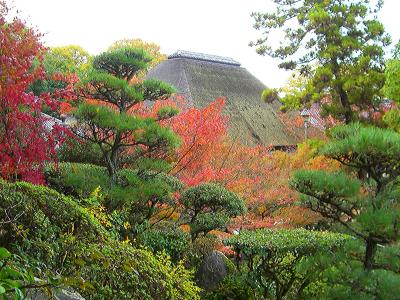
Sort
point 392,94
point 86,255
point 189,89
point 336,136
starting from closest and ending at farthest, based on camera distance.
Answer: point 86,255 → point 336,136 → point 392,94 → point 189,89

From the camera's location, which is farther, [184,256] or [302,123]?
[302,123]

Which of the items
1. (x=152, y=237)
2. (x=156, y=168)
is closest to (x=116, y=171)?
(x=156, y=168)

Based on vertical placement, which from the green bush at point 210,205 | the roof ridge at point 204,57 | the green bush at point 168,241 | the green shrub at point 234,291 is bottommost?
the green shrub at point 234,291

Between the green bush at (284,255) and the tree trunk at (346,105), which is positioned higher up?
the tree trunk at (346,105)

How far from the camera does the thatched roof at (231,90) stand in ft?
62.0

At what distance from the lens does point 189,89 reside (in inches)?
768

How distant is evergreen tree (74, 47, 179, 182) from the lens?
7.02 m

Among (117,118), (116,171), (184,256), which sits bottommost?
(184,256)

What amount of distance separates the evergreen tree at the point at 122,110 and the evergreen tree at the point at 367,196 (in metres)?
2.71

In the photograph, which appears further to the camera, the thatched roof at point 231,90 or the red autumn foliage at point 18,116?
the thatched roof at point 231,90

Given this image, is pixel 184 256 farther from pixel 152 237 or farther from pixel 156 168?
pixel 156 168

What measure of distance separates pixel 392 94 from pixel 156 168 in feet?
17.0

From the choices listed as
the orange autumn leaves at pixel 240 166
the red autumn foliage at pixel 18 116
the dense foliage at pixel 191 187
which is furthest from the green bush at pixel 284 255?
the red autumn foliage at pixel 18 116

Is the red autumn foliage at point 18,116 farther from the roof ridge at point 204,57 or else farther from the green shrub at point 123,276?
the roof ridge at point 204,57
